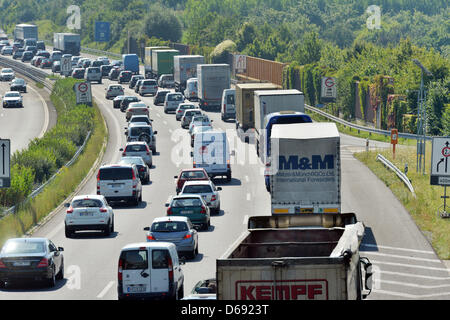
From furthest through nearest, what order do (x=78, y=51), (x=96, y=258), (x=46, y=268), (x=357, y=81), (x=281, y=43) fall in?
(x=78, y=51) < (x=281, y=43) < (x=357, y=81) < (x=96, y=258) < (x=46, y=268)

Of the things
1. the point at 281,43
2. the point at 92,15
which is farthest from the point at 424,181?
the point at 92,15

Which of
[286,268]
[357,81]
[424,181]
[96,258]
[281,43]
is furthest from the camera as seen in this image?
[281,43]

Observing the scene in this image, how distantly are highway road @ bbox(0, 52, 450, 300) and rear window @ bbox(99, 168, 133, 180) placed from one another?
144 cm

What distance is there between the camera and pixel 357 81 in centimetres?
7750

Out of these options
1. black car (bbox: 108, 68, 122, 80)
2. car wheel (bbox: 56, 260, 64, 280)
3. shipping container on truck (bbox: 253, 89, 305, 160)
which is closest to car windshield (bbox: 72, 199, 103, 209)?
car wheel (bbox: 56, 260, 64, 280)

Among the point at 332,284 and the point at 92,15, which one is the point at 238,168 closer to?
the point at 332,284

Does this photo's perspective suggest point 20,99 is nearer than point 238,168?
No

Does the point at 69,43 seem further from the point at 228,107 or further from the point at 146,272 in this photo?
the point at 146,272

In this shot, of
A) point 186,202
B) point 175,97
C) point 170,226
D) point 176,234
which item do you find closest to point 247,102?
point 175,97

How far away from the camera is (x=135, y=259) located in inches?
864

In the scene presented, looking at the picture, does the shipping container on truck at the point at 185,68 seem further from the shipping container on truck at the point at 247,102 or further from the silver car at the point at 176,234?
the silver car at the point at 176,234

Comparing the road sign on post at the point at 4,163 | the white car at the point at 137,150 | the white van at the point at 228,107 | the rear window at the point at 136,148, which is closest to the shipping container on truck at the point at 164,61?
the white van at the point at 228,107

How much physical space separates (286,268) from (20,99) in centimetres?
8388

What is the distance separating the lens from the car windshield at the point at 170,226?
28844mm
